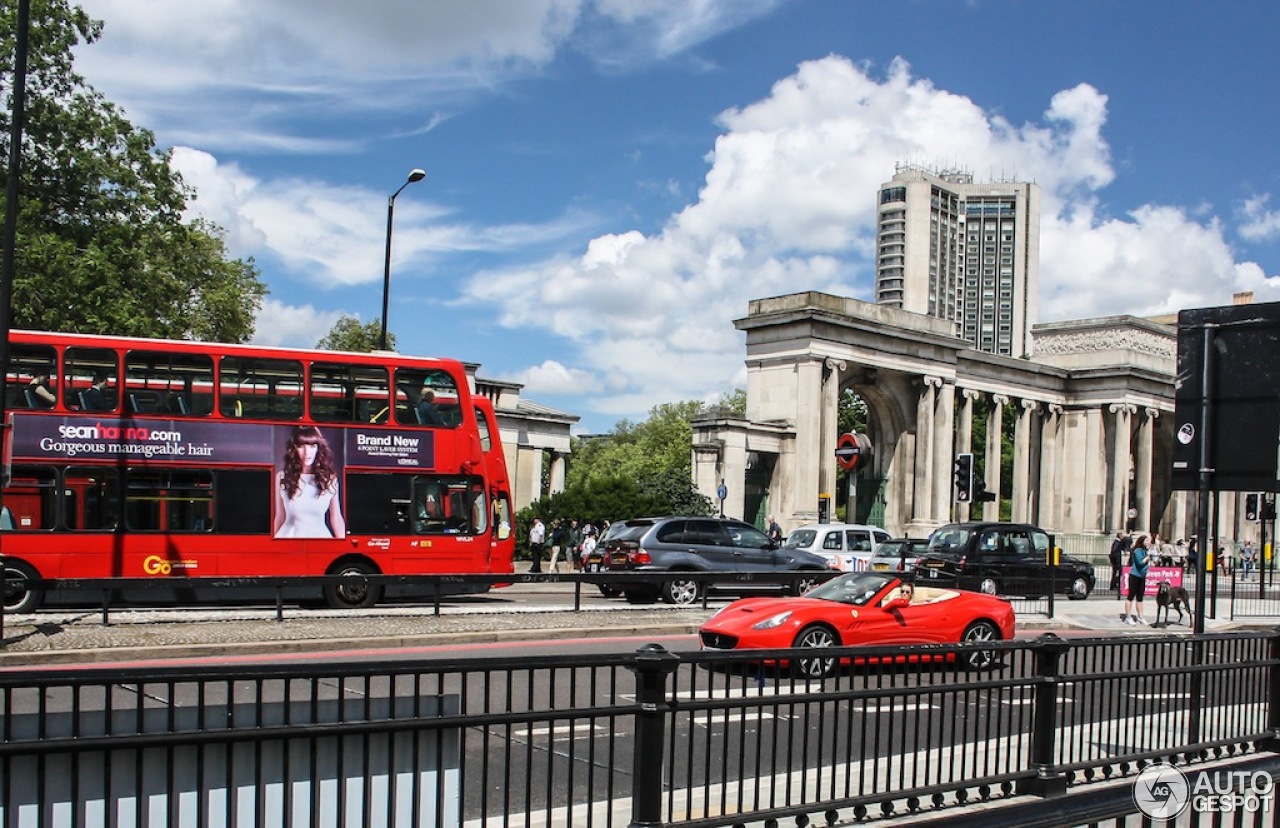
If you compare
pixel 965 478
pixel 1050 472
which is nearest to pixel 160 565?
pixel 965 478

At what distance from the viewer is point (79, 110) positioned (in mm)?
31031

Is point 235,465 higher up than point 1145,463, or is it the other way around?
point 235,465

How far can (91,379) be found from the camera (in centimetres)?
1953

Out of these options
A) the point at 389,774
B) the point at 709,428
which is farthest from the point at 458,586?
the point at 709,428

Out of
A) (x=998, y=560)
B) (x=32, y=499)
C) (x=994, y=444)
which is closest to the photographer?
(x=32, y=499)

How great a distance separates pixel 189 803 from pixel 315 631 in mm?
13356

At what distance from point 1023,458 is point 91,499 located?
56.4 m

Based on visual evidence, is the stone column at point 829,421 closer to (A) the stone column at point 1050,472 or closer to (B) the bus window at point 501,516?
(A) the stone column at point 1050,472

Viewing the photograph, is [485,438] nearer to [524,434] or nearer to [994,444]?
[524,434]

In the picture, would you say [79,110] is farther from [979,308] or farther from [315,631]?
[979,308]

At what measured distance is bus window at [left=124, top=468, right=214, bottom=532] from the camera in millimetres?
19828

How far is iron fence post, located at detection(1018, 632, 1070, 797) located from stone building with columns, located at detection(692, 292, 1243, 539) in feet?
128

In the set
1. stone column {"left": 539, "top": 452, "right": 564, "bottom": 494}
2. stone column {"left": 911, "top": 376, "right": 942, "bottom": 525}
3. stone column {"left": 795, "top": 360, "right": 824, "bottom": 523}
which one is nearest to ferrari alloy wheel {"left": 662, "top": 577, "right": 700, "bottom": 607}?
stone column {"left": 539, "top": 452, "right": 564, "bottom": 494}

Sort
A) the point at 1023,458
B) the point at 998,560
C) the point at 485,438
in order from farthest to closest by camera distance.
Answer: the point at 1023,458 < the point at 998,560 < the point at 485,438
